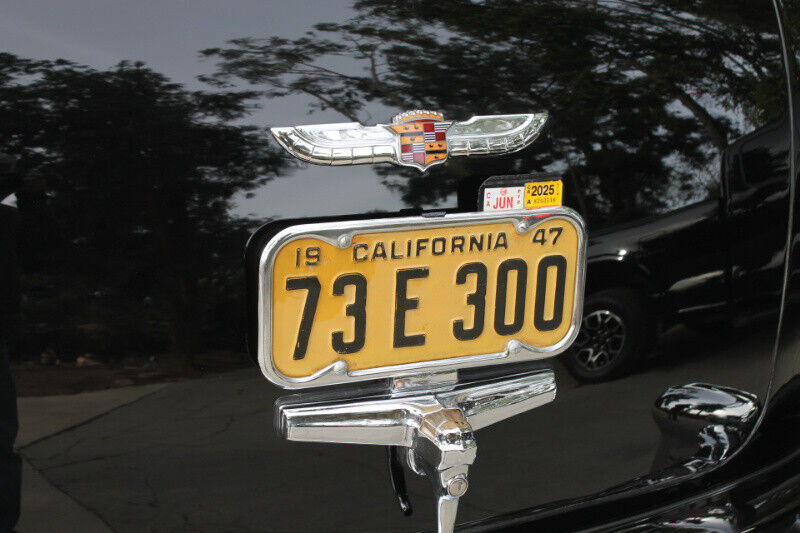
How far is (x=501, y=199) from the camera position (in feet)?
3.82

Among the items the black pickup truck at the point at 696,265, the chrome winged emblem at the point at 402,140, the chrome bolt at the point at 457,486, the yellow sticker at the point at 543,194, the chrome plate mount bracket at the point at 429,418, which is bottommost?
the chrome bolt at the point at 457,486

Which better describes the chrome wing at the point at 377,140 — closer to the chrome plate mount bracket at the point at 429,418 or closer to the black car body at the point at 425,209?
the black car body at the point at 425,209

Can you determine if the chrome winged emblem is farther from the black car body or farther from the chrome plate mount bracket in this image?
the chrome plate mount bracket

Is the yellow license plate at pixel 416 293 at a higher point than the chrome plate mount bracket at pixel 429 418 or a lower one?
higher

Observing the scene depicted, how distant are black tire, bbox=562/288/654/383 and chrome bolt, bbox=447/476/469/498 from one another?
9.9 inches

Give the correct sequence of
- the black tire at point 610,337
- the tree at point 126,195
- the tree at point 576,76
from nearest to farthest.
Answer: the tree at point 126,195, the tree at point 576,76, the black tire at point 610,337

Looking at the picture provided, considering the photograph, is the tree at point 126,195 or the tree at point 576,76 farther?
the tree at point 576,76

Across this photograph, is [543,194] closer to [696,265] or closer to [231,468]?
[696,265]

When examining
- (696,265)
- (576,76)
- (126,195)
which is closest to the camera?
(126,195)

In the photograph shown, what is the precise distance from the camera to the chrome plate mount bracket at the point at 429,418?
1112mm

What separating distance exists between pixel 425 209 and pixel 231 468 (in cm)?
43

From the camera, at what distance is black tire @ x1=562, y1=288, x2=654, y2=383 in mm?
1310

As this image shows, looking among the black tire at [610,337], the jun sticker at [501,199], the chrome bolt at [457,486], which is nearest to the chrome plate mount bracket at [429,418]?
the chrome bolt at [457,486]

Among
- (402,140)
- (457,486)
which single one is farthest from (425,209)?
(457,486)
